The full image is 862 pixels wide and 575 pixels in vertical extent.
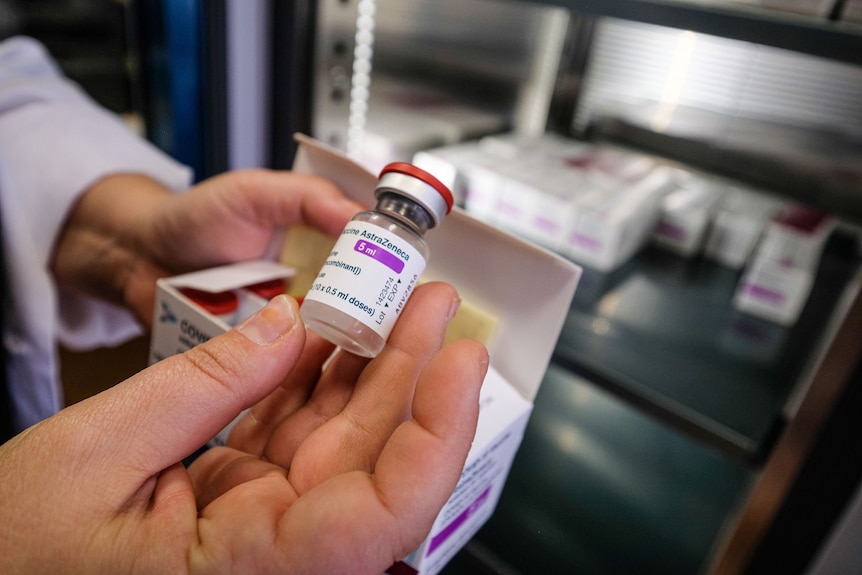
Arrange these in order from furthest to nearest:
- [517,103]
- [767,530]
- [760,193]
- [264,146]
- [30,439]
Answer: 1. [517,103]
2. [760,193]
3. [264,146]
4. [767,530]
5. [30,439]

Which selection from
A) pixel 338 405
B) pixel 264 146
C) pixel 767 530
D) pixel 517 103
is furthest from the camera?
pixel 517 103

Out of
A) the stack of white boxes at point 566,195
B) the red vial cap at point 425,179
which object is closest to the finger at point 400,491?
the red vial cap at point 425,179

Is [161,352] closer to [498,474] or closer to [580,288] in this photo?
[498,474]

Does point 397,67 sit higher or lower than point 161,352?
higher

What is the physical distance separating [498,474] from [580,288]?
1.54ft

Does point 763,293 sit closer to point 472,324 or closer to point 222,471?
point 472,324

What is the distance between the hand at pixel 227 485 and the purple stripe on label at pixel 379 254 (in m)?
0.06

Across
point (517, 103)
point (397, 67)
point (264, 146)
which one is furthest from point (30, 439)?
point (517, 103)

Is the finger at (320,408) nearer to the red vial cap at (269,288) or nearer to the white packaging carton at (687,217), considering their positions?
the red vial cap at (269,288)

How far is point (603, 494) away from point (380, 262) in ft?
2.35

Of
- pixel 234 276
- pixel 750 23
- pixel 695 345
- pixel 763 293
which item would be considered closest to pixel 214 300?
pixel 234 276

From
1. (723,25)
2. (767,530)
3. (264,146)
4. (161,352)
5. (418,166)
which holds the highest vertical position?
(723,25)

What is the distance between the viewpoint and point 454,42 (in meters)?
0.88

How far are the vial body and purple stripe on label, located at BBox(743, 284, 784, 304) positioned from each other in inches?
26.8
